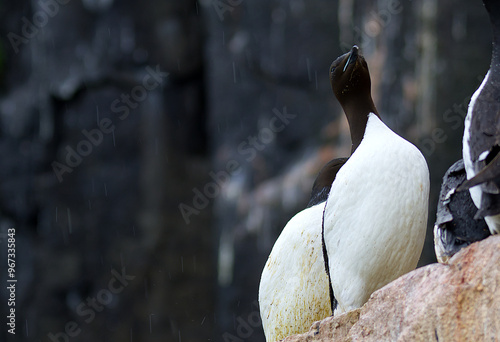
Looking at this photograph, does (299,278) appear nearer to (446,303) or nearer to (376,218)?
(376,218)

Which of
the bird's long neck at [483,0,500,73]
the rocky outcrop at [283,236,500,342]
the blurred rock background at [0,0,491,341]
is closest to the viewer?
the rocky outcrop at [283,236,500,342]

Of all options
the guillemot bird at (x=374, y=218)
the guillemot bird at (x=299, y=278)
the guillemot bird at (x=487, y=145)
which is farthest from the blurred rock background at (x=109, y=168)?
the guillemot bird at (x=487, y=145)

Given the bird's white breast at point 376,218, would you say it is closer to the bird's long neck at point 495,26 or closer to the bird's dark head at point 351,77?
the bird's dark head at point 351,77

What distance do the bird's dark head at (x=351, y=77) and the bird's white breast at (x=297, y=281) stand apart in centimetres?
46

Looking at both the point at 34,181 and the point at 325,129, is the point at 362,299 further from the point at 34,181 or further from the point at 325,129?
the point at 34,181

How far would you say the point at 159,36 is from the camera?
27.3 feet

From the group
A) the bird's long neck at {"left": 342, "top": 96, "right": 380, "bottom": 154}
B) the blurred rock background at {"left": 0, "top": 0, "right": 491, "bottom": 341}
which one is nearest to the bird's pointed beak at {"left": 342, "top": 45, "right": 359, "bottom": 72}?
the bird's long neck at {"left": 342, "top": 96, "right": 380, "bottom": 154}

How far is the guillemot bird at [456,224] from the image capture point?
2.16m

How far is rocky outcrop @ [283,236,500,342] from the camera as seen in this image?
1776 mm

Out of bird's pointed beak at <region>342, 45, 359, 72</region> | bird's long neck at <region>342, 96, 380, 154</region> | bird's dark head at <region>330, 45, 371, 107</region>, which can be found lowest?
bird's long neck at <region>342, 96, 380, 154</region>

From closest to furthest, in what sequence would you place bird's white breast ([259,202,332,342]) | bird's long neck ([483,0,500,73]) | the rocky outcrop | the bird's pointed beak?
the rocky outcrop, bird's long neck ([483,0,500,73]), the bird's pointed beak, bird's white breast ([259,202,332,342])

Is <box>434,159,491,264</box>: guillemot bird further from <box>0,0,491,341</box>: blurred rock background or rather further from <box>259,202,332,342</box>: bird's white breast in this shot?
<box>0,0,491,341</box>: blurred rock background

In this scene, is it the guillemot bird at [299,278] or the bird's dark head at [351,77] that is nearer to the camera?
the bird's dark head at [351,77]

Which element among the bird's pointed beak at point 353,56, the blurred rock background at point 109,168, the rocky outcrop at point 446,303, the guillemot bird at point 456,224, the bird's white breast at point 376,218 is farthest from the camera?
the blurred rock background at point 109,168
